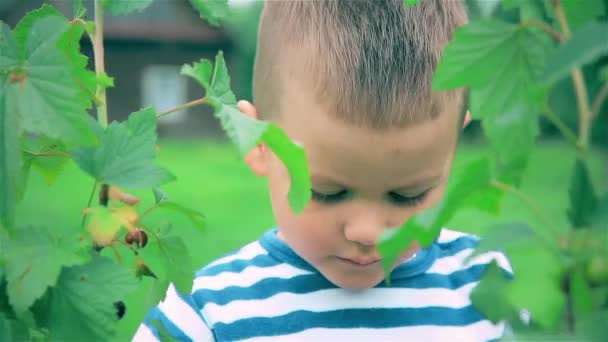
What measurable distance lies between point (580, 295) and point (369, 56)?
982mm

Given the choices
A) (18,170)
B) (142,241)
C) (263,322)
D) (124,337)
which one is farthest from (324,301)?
(124,337)

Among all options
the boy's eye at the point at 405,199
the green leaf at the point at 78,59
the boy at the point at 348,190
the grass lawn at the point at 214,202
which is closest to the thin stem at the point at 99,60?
the green leaf at the point at 78,59

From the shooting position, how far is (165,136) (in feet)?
92.9

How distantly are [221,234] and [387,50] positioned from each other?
21.9ft

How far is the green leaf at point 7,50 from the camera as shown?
0.90m

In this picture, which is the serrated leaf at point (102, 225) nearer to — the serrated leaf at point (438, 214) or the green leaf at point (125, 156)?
the green leaf at point (125, 156)

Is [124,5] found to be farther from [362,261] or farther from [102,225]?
[362,261]

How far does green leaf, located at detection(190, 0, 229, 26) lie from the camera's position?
115 cm

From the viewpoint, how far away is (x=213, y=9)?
116 centimetres

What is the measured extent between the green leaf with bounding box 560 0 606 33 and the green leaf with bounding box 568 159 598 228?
0.65 feet

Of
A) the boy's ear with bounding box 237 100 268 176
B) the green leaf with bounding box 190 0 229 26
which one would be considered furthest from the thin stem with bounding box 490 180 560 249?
the boy's ear with bounding box 237 100 268 176

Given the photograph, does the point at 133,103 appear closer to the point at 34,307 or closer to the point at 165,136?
the point at 165,136

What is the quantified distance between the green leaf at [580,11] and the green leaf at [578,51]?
6.8 inches

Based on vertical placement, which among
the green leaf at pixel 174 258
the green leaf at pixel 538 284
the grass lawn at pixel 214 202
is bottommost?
the grass lawn at pixel 214 202
